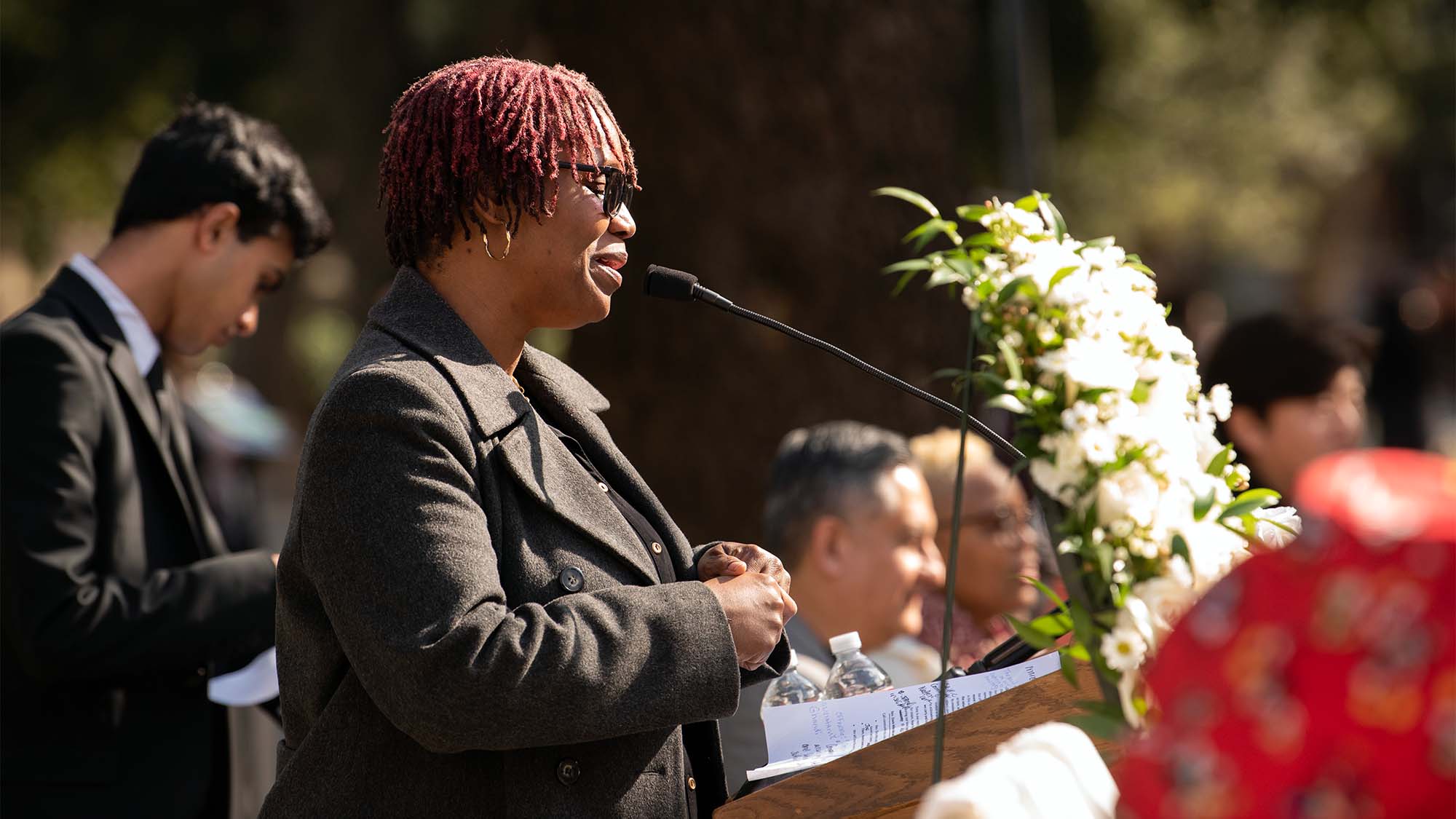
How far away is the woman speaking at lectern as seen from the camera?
1969 mm

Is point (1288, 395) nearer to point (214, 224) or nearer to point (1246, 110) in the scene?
point (214, 224)

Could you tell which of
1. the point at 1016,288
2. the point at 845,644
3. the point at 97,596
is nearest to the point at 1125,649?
the point at 1016,288

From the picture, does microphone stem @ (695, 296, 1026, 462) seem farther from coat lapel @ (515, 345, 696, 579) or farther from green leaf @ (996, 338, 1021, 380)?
green leaf @ (996, 338, 1021, 380)

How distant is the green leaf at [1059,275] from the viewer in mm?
1848

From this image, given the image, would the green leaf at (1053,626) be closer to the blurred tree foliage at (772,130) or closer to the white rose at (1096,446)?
the white rose at (1096,446)

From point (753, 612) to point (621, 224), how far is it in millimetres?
637

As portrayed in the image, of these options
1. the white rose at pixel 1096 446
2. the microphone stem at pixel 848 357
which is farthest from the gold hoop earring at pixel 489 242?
the white rose at pixel 1096 446

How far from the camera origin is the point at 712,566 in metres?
2.40

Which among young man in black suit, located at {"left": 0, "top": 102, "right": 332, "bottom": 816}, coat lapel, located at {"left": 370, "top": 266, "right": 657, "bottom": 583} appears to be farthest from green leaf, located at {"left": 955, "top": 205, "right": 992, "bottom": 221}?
young man in black suit, located at {"left": 0, "top": 102, "right": 332, "bottom": 816}

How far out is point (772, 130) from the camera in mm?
5770

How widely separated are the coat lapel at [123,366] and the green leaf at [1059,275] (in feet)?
7.03

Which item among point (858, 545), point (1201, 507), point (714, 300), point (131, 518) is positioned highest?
point (714, 300)

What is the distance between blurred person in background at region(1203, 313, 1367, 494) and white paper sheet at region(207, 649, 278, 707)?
128 inches

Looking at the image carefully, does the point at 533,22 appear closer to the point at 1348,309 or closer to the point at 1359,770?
the point at 1359,770
